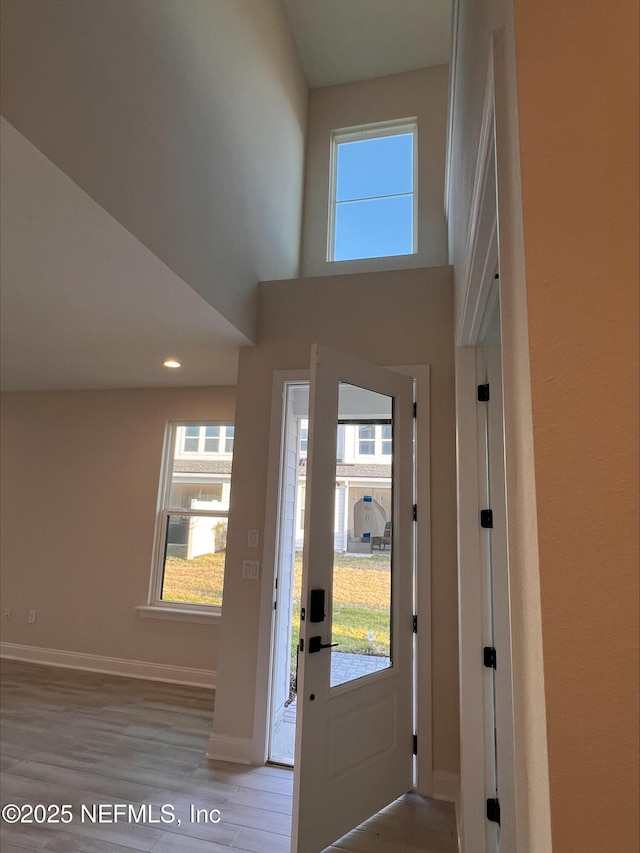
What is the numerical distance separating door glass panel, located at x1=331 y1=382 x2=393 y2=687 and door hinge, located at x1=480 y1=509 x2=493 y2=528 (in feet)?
1.70

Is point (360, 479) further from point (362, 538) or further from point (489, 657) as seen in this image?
point (489, 657)

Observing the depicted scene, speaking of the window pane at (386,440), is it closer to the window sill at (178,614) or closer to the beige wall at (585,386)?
the beige wall at (585,386)

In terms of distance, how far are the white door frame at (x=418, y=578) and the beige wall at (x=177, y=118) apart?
0.83 meters

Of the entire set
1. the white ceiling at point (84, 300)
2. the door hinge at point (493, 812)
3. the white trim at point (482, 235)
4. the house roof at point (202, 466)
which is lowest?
the door hinge at point (493, 812)

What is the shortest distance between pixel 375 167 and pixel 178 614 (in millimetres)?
Result: 4329

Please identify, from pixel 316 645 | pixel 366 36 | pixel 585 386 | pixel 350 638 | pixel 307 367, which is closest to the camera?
pixel 585 386

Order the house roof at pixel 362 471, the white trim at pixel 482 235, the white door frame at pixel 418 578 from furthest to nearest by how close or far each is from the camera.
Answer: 1. the white door frame at pixel 418 578
2. the house roof at pixel 362 471
3. the white trim at pixel 482 235

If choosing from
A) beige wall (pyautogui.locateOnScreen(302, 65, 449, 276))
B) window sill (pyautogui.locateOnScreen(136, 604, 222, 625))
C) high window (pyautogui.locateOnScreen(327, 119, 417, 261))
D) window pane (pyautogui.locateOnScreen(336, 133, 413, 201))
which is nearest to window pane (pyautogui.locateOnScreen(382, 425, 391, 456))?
beige wall (pyautogui.locateOnScreen(302, 65, 449, 276))

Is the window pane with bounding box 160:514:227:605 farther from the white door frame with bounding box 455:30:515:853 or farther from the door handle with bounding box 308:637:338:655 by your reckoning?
the white door frame with bounding box 455:30:515:853

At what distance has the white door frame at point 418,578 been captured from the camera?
240cm

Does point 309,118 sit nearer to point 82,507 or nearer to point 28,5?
point 28,5

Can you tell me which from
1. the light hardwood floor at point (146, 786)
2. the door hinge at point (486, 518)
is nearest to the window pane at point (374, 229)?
the door hinge at point (486, 518)

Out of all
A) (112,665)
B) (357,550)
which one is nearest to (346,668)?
(357,550)

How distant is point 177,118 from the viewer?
216 cm
